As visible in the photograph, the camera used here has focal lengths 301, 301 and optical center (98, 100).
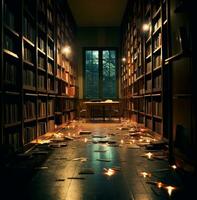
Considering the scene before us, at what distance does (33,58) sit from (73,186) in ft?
11.6

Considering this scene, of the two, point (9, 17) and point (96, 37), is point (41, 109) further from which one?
point (96, 37)

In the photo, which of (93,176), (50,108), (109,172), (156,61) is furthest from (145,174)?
(50,108)

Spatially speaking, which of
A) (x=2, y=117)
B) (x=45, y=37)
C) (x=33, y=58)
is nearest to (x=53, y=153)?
(x=2, y=117)

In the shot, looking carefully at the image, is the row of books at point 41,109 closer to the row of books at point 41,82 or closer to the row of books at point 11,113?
the row of books at point 41,82

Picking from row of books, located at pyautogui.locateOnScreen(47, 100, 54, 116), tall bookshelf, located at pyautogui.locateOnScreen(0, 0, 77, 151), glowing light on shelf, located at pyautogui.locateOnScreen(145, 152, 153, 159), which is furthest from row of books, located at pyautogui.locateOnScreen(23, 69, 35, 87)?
glowing light on shelf, located at pyautogui.locateOnScreen(145, 152, 153, 159)

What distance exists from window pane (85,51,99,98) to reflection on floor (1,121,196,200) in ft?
34.0

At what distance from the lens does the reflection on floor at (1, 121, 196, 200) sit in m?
2.26

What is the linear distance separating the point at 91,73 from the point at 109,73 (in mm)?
892

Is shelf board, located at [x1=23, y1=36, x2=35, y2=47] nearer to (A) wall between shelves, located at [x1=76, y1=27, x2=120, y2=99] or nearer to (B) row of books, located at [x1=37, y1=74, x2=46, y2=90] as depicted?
(B) row of books, located at [x1=37, y1=74, x2=46, y2=90]

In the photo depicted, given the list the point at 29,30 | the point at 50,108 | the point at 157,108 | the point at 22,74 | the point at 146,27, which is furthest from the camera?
the point at 50,108

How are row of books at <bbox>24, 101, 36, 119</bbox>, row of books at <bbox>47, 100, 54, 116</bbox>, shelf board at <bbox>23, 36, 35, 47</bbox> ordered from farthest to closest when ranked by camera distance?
row of books at <bbox>47, 100, 54, 116</bbox> → row of books at <bbox>24, 101, 36, 119</bbox> → shelf board at <bbox>23, 36, 35, 47</bbox>

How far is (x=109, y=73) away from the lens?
1490 cm

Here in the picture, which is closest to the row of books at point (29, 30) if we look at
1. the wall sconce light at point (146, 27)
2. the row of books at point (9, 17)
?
the row of books at point (9, 17)

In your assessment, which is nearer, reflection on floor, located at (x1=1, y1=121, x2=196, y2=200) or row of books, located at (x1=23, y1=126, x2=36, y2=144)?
reflection on floor, located at (x1=1, y1=121, x2=196, y2=200)
